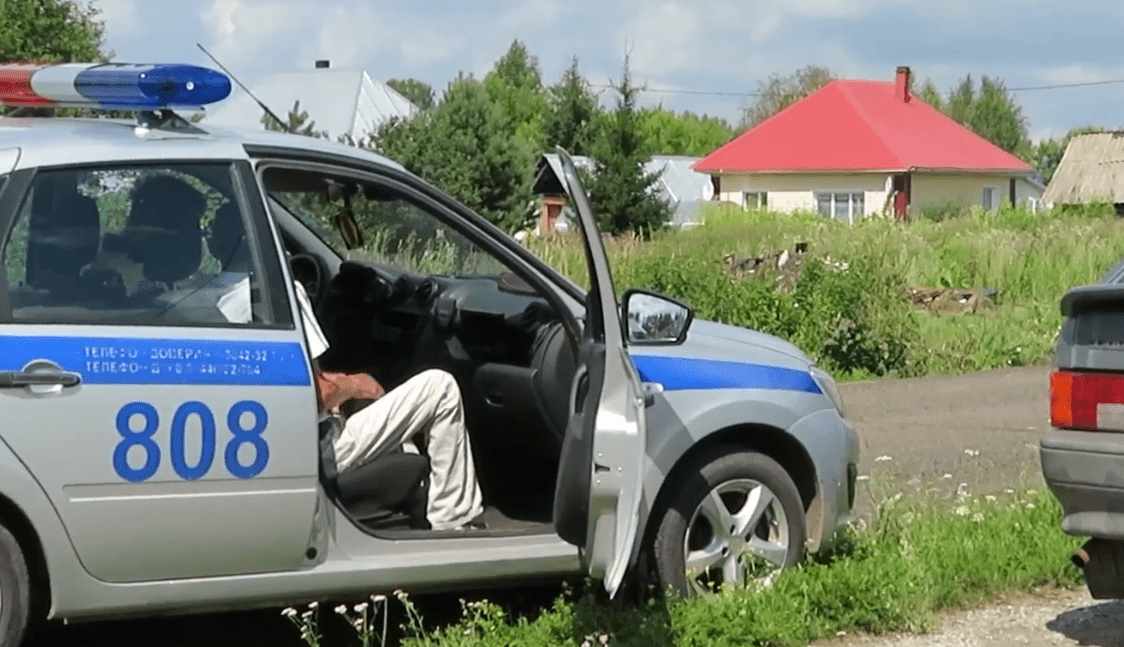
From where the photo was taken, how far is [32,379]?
4754mm

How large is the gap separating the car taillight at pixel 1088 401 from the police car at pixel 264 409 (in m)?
0.90

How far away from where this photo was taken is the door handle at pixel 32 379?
15.5 ft

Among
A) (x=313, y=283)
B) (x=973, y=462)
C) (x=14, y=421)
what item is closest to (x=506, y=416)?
→ (x=313, y=283)

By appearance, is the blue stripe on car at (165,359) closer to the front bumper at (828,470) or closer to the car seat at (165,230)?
the car seat at (165,230)

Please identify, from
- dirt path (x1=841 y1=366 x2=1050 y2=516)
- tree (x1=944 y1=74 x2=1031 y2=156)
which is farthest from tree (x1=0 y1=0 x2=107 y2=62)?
tree (x1=944 y1=74 x2=1031 y2=156)

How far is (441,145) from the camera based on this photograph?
3597cm

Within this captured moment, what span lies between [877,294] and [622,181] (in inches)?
1076

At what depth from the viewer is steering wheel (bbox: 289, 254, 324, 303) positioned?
681cm

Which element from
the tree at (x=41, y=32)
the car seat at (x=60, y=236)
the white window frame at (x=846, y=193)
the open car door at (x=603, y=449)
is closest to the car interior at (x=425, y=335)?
the open car door at (x=603, y=449)

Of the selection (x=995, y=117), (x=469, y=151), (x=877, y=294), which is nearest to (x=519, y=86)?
(x=995, y=117)

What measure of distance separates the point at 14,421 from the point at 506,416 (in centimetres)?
207

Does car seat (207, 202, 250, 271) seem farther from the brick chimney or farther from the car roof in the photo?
the brick chimney

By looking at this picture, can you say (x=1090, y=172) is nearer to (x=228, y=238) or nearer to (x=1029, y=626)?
(x=1029, y=626)

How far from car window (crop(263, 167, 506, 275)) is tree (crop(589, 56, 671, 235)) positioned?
34.2 m
